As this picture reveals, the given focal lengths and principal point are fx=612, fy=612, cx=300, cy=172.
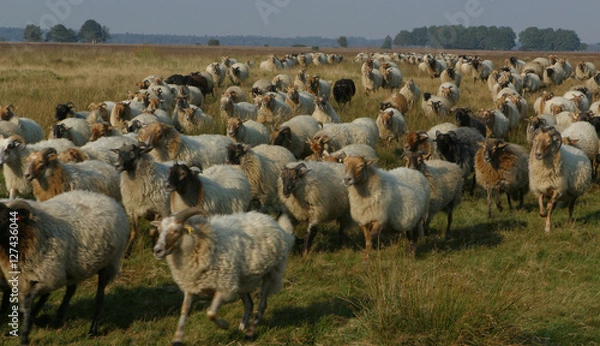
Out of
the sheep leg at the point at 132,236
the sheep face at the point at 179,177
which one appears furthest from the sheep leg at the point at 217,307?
the sheep leg at the point at 132,236

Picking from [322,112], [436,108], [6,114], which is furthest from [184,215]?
[436,108]

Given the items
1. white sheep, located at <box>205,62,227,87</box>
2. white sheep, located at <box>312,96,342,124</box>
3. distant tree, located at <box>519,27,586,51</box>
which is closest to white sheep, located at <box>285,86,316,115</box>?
white sheep, located at <box>312,96,342,124</box>

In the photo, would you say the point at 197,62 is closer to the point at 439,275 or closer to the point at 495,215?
the point at 495,215

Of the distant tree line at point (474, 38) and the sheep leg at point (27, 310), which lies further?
the distant tree line at point (474, 38)

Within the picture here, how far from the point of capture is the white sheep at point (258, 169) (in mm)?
10156

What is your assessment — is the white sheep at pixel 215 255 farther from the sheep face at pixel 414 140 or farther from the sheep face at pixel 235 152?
the sheep face at pixel 414 140

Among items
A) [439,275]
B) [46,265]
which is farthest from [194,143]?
[439,275]

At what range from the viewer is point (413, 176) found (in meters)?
9.29

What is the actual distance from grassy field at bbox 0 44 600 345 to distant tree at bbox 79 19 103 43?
5602 inches

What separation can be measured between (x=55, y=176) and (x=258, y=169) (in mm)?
3249

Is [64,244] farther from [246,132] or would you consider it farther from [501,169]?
[501,169]

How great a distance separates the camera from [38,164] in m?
8.09

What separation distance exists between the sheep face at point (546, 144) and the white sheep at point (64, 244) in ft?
21.9

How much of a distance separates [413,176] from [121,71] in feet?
74.3
